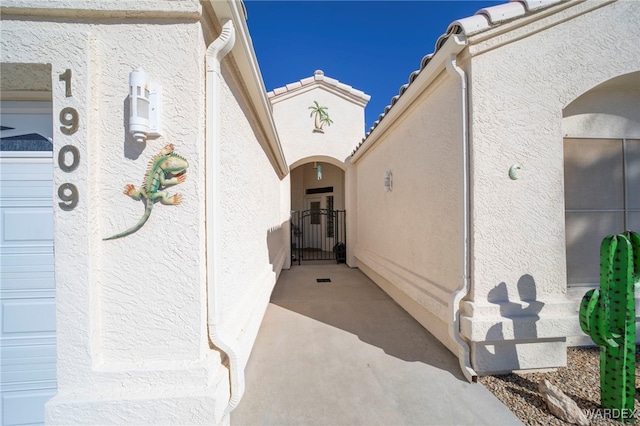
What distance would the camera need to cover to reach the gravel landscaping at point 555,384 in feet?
8.42

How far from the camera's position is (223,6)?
2207mm

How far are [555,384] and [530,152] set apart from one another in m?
3.11

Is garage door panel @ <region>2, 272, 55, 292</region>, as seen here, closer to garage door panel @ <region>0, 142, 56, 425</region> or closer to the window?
garage door panel @ <region>0, 142, 56, 425</region>

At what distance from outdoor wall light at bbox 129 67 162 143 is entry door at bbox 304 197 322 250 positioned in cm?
1307

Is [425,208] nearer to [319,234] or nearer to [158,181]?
[158,181]

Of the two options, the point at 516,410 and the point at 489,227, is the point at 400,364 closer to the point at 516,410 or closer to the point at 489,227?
the point at 516,410

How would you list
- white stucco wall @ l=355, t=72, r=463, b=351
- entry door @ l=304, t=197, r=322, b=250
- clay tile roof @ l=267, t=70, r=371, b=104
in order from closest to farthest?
white stucco wall @ l=355, t=72, r=463, b=351
clay tile roof @ l=267, t=70, r=371, b=104
entry door @ l=304, t=197, r=322, b=250

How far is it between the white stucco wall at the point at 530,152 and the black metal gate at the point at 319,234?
369 inches

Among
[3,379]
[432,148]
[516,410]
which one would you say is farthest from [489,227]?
[3,379]

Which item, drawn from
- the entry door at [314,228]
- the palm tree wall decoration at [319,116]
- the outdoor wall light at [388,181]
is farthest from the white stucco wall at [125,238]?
the entry door at [314,228]

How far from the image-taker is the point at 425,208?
4.42 m

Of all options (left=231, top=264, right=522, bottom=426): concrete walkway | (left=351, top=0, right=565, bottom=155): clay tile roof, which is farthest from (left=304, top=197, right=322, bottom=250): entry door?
(left=351, top=0, right=565, bottom=155): clay tile roof

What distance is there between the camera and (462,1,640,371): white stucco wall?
323 centimetres

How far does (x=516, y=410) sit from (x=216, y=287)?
11.8 feet
